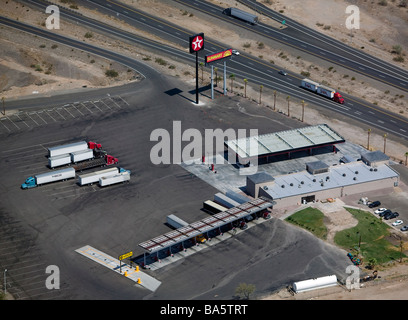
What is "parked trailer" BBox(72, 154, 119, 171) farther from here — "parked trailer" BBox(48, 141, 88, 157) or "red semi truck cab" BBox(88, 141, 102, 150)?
"red semi truck cab" BBox(88, 141, 102, 150)

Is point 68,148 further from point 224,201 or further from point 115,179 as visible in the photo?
point 224,201

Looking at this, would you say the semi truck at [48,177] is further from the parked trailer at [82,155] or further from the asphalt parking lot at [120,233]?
the parked trailer at [82,155]

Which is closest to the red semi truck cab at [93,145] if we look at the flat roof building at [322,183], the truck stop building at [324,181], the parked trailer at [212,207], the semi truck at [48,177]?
the semi truck at [48,177]

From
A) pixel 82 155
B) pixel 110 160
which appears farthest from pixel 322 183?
pixel 82 155

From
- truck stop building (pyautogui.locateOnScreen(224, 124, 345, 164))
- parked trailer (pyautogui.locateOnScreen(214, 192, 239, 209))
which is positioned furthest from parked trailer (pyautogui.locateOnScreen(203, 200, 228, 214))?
truck stop building (pyautogui.locateOnScreen(224, 124, 345, 164))

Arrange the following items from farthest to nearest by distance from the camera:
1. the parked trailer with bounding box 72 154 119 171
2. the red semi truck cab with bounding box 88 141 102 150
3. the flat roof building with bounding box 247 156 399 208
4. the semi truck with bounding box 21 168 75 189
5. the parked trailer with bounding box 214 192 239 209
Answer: the red semi truck cab with bounding box 88 141 102 150 → the parked trailer with bounding box 72 154 119 171 → the semi truck with bounding box 21 168 75 189 → the flat roof building with bounding box 247 156 399 208 → the parked trailer with bounding box 214 192 239 209

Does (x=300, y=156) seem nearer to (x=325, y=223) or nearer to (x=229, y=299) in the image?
(x=325, y=223)

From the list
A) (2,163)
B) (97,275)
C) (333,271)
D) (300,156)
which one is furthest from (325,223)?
(2,163)
